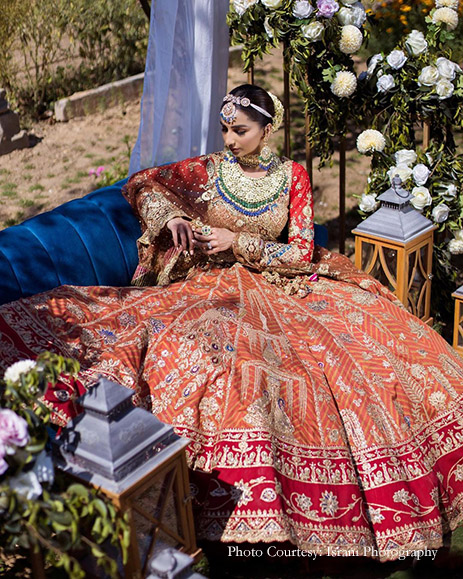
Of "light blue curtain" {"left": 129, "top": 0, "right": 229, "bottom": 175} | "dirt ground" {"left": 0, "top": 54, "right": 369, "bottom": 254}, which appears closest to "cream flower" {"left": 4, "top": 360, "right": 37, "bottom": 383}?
"light blue curtain" {"left": 129, "top": 0, "right": 229, "bottom": 175}

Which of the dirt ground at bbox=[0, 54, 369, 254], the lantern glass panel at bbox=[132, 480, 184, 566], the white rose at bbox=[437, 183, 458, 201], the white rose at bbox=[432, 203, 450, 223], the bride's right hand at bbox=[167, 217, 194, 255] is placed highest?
the bride's right hand at bbox=[167, 217, 194, 255]

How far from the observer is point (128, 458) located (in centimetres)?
242

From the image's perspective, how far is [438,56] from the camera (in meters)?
4.82

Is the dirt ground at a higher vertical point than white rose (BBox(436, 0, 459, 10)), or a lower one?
lower

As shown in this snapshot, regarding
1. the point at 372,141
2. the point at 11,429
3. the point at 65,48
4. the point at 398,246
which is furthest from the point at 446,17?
the point at 65,48

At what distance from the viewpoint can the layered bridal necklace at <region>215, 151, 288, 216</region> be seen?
405cm

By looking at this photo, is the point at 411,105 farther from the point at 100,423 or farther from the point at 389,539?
the point at 100,423

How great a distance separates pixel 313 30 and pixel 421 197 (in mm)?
1120

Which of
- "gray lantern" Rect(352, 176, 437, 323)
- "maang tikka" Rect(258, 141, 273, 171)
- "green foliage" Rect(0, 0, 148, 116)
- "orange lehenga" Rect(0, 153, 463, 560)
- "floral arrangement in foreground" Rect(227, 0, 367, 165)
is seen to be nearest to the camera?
"orange lehenga" Rect(0, 153, 463, 560)

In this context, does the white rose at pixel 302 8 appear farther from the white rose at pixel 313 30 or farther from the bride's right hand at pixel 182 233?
the bride's right hand at pixel 182 233

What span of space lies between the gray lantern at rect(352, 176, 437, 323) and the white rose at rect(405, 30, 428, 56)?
2.96 feet

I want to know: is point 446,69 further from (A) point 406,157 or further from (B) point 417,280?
(B) point 417,280

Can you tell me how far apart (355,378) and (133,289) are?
45.0 inches

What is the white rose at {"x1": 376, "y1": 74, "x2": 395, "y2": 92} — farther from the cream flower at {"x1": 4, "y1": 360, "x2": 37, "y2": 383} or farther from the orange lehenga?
the cream flower at {"x1": 4, "y1": 360, "x2": 37, "y2": 383}
